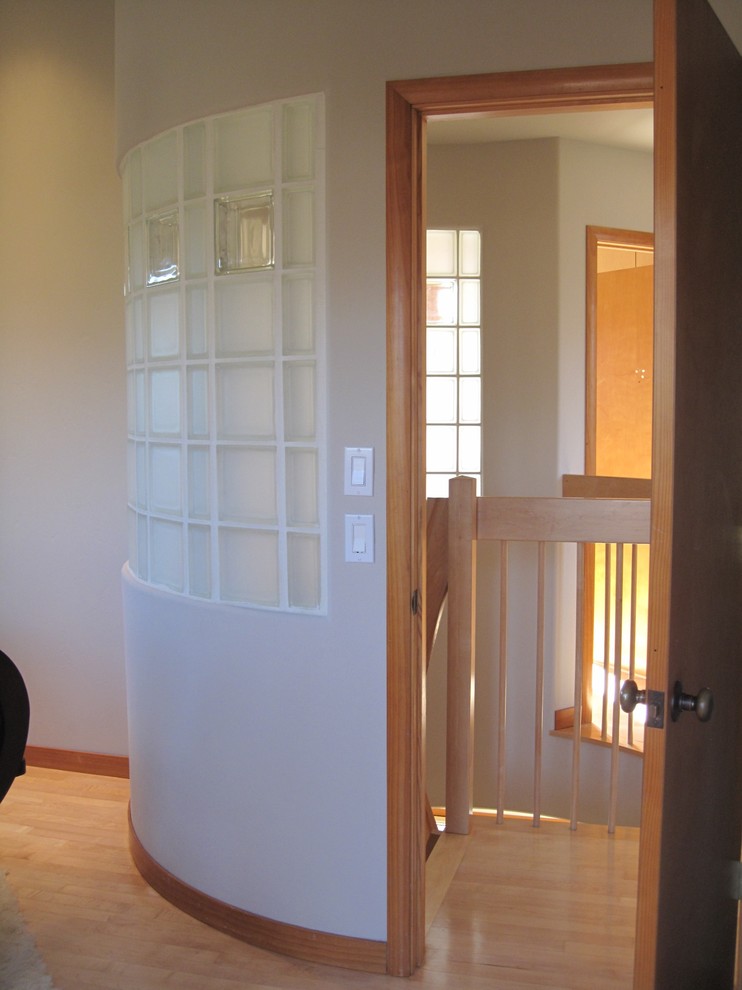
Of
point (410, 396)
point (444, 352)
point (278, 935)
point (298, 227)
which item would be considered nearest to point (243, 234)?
point (298, 227)

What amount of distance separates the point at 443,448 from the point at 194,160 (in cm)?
285

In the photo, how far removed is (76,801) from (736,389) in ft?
9.14

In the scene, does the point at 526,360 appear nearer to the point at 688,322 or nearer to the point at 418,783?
the point at 418,783

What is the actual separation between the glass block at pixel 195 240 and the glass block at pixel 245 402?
0.27 metres

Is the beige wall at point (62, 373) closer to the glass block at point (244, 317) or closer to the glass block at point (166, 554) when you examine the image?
the glass block at point (166, 554)

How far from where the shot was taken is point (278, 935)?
8.73 ft

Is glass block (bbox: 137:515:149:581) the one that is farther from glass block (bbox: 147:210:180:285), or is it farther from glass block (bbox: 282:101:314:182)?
glass block (bbox: 282:101:314:182)

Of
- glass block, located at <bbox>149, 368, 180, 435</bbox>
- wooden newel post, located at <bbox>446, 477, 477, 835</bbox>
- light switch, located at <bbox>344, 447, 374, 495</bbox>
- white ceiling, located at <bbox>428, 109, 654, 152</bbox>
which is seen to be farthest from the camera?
white ceiling, located at <bbox>428, 109, 654, 152</bbox>

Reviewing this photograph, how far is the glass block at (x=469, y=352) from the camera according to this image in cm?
529

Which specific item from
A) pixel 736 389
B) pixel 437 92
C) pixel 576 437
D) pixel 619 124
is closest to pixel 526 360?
pixel 576 437

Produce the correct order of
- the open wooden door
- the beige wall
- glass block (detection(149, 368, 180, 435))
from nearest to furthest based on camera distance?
the open wooden door
glass block (detection(149, 368, 180, 435))
the beige wall

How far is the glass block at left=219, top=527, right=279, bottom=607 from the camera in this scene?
2.63m

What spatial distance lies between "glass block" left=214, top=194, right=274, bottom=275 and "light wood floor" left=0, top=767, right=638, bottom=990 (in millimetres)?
1777

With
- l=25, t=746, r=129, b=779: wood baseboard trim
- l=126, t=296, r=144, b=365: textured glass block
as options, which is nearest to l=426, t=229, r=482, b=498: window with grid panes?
l=25, t=746, r=129, b=779: wood baseboard trim
